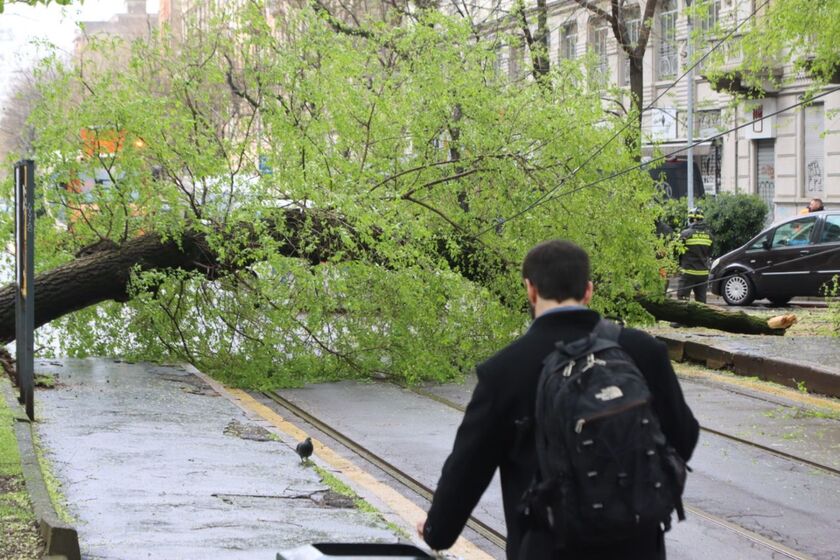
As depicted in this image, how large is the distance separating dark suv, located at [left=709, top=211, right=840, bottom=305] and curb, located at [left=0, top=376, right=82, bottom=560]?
13.4 meters

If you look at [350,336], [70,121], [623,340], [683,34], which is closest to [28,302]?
[70,121]

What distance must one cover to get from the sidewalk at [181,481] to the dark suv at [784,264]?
11509 mm

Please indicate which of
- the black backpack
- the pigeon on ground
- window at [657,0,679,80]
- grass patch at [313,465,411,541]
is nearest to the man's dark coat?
the black backpack

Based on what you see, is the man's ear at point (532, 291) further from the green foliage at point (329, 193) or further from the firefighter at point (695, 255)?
the firefighter at point (695, 255)

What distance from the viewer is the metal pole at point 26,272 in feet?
33.2

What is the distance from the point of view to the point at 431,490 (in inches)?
331

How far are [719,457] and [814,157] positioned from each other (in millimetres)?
24298

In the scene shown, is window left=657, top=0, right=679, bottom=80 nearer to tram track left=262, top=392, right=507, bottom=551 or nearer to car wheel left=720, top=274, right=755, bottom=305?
car wheel left=720, top=274, right=755, bottom=305

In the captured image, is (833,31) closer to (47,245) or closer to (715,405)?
(715,405)

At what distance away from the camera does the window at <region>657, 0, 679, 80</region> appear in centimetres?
3562

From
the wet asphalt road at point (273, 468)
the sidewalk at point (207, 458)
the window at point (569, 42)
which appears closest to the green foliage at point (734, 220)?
the window at point (569, 42)

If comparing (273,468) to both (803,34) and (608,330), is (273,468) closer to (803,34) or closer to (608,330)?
(608,330)

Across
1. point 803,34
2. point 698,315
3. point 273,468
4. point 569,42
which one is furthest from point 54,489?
point 569,42

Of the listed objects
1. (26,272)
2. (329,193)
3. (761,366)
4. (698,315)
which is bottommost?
(761,366)
